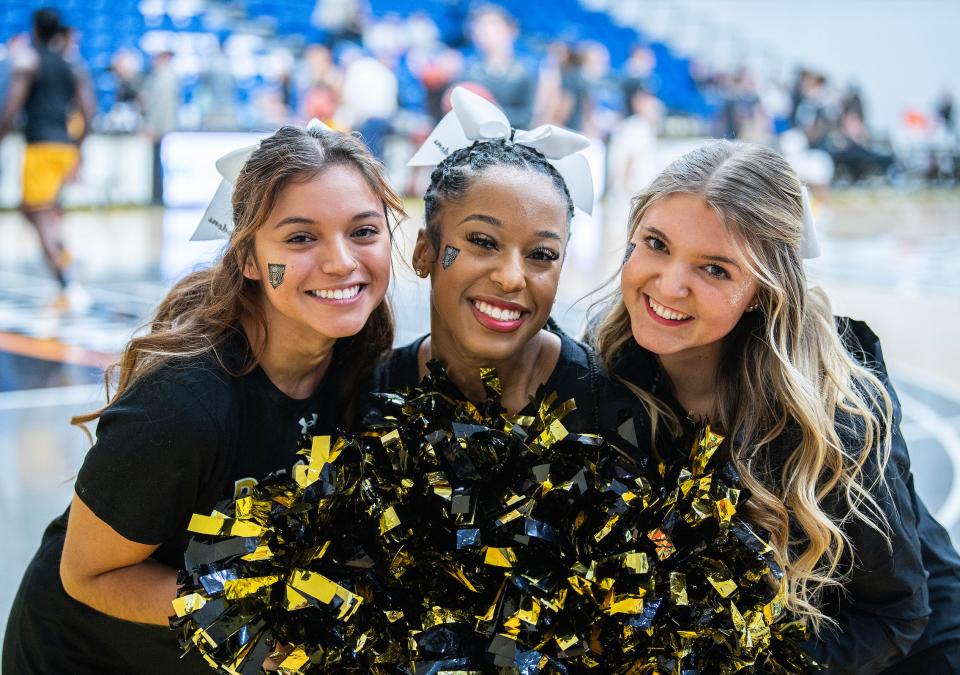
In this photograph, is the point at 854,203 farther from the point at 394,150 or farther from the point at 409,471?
the point at 409,471

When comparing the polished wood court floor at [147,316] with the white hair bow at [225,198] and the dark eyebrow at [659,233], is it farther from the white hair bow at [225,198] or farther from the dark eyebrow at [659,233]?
the dark eyebrow at [659,233]

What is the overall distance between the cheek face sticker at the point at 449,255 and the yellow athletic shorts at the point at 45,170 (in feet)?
17.7

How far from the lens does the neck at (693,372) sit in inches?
75.7

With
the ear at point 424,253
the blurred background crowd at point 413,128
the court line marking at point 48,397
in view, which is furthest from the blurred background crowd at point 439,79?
the ear at point 424,253

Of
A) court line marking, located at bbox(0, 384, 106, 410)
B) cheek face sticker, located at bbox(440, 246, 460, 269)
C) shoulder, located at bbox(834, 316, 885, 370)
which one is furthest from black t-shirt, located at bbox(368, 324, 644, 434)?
court line marking, located at bbox(0, 384, 106, 410)

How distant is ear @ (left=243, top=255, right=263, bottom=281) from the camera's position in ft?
5.91

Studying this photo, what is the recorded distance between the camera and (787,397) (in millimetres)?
1777

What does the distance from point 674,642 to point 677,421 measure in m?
0.44

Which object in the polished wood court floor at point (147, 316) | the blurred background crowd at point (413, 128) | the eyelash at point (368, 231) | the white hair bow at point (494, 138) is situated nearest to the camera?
the eyelash at point (368, 231)

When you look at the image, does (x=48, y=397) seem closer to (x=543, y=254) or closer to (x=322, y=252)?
(x=322, y=252)

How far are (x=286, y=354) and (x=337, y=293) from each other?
0.16m

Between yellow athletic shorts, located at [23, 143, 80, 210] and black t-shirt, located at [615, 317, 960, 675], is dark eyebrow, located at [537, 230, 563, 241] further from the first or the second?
yellow athletic shorts, located at [23, 143, 80, 210]

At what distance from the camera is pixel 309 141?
1806 millimetres

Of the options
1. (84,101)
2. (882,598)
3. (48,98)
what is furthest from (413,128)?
(882,598)
